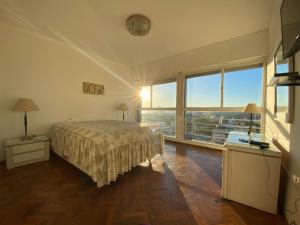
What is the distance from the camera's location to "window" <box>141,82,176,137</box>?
4492 millimetres

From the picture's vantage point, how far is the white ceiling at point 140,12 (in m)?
2.29

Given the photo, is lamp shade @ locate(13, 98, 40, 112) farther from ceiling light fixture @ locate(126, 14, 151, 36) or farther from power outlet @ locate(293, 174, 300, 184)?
power outlet @ locate(293, 174, 300, 184)

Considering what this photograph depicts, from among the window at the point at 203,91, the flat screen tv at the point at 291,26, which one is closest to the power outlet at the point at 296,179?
the flat screen tv at the point at 291,26

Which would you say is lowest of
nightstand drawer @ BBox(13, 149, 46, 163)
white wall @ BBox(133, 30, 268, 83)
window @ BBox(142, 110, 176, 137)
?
nightstand drawer @ BBox(13, 149, 46, 163)

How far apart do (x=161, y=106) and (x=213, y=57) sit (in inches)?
84.1

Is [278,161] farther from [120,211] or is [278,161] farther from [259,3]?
[259,3]

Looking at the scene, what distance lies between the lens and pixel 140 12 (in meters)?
2.46

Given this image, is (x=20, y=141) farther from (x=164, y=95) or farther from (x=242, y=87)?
(x=242, y=87)

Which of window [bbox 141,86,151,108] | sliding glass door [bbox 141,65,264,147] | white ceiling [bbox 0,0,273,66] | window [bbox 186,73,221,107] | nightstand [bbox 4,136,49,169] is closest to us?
white ceiling [bbox 0,0,273,66]

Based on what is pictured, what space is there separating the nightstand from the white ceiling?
232cm

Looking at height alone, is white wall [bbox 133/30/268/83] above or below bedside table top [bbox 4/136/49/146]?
above

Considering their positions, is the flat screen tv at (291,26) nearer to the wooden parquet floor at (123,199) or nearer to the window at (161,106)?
the wooden parquet floor at (123,199)

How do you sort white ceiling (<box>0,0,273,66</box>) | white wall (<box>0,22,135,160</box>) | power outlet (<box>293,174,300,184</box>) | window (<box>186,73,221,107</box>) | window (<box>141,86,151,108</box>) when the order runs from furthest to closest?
window (<box>141,86,151,108</box>)
window (<box>186,73,221,107</box>)
white wall (<box>0,22,135,160</box>)
white ceiling (<box>0,0,273,66</box>)
power outlet (<box>293,174,300,184</box>)

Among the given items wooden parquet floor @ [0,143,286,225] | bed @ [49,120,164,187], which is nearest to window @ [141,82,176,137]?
bed @ [49,120,164,187]
